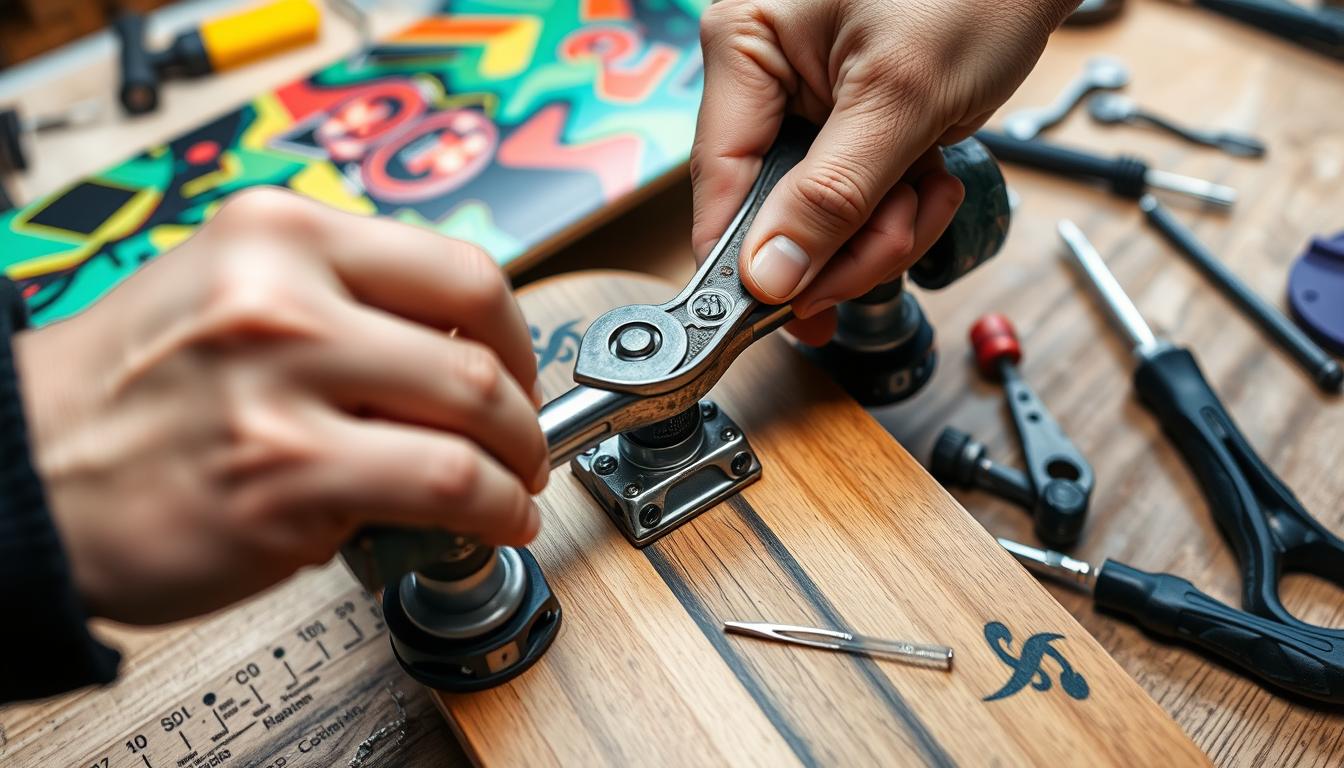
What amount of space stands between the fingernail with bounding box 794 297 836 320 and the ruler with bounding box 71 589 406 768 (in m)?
0.37

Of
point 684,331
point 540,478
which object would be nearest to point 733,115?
point 684,331

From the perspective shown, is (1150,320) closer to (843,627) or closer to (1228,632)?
(1228,632)

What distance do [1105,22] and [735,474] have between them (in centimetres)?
88

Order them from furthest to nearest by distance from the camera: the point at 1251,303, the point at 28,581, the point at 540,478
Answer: the point at 1251,303, the point at 540,478, the point at 28,581

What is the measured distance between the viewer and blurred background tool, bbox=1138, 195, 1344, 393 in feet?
2.69

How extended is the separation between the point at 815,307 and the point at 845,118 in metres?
0.13

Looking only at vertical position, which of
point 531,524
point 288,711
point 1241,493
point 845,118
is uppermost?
point 845,118

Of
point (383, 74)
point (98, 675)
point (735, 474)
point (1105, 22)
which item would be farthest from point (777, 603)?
point (1105, 22)

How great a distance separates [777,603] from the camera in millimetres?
607

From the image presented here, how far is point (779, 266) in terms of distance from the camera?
628 millimetres

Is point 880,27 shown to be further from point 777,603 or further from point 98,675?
point 98,675

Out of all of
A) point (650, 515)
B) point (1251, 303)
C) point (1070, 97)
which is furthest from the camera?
point (1070, 97)

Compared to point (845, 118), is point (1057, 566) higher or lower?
lower

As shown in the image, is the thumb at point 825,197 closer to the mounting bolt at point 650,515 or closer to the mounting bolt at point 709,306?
the mounting bolt at point 709,306
